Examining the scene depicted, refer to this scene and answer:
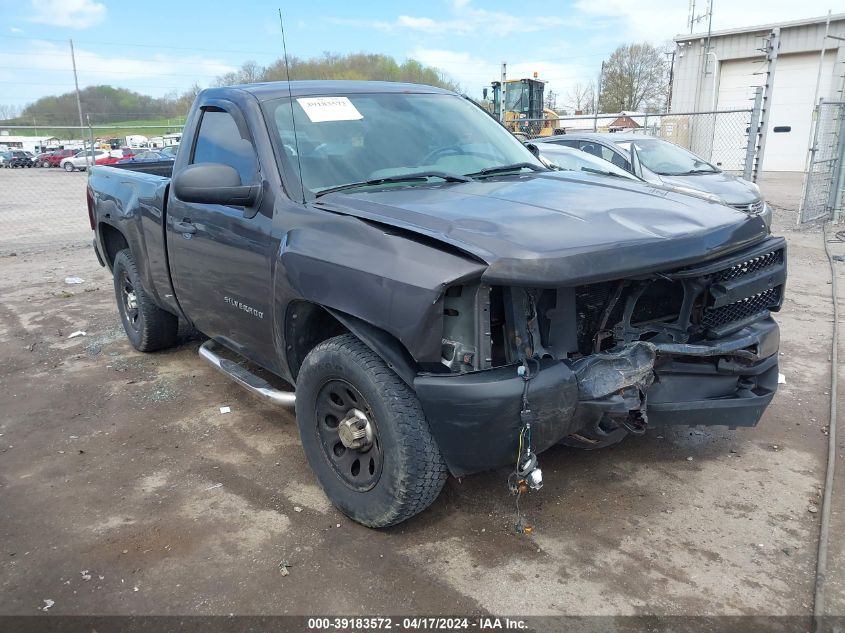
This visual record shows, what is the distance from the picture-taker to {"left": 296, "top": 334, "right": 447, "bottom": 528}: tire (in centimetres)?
255

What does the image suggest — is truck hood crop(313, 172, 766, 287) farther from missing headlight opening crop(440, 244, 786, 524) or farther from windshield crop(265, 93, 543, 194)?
windshield crop(265, 93, 543, 194)

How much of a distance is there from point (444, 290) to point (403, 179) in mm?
1119

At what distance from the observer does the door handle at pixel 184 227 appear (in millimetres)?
3771

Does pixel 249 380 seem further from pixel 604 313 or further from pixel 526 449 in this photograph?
pixel 604 313

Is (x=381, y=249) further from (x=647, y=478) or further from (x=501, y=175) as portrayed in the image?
(x=647, y=478)

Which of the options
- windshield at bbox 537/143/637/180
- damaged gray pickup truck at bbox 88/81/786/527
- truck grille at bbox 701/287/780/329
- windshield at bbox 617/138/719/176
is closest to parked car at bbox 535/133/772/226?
windshield at bbox 617/138/719/176

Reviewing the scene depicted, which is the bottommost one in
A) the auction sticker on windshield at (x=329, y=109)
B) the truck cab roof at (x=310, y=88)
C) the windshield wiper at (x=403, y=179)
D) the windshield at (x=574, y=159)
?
the windshield at (x=574, y=159)

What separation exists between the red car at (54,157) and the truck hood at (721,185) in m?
41.8

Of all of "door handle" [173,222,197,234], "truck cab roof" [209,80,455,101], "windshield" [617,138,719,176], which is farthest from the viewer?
"windshield" [617,138,719,176]

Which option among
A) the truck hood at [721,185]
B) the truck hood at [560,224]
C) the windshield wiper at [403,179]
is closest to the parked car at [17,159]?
the truck hood at [721,185]

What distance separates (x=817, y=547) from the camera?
2.74 meters

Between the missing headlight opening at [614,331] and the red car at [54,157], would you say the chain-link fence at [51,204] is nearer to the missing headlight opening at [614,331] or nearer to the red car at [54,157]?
the red car at [54,157]

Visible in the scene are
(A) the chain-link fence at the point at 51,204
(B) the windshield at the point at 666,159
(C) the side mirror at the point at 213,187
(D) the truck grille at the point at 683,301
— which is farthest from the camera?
(A) the chain-link fence at the point at 51,204

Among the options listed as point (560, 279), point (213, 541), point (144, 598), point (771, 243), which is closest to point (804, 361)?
point (771, 243)
